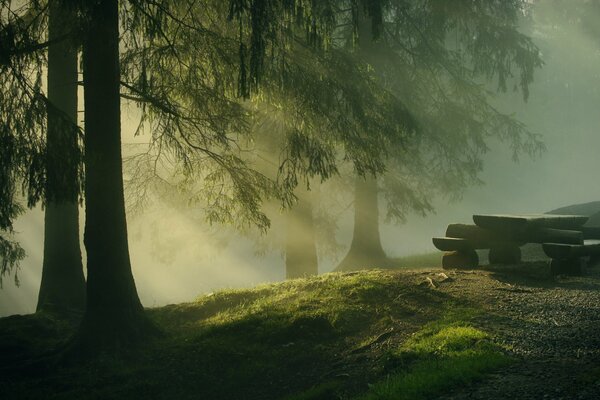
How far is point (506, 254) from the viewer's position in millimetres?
11422

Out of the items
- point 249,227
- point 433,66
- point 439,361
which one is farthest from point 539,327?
Result: point 433,66

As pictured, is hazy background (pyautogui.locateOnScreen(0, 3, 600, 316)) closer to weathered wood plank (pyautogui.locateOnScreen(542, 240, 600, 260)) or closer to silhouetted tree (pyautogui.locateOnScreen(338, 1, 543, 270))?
silhouetted tree (pyautogui.locateOnScreen(338, 1, 543, 270))

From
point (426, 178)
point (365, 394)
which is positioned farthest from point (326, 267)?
point (365, 394)

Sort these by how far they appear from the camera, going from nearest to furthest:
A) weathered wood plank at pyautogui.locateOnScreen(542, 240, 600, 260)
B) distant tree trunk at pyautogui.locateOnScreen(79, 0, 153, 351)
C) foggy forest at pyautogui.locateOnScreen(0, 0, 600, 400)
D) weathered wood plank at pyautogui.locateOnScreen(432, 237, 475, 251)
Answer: foggy forest at pyautogui.locateOnScreen(0, 0, 600, 400) → distant tree trunk at pyautogui.locateOnScreen(79, 0, 153, 351) → weathered wood plank at pyautogui.locateOnScreen(542, 240, 600, 260) → weathered wood plank at pyautogui.locateOnScreen(432, 237, 475, 251)

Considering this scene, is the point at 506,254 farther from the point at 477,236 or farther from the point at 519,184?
the point at 519,184

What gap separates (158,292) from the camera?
60438 mm

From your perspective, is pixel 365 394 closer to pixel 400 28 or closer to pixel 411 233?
pixel 400 28

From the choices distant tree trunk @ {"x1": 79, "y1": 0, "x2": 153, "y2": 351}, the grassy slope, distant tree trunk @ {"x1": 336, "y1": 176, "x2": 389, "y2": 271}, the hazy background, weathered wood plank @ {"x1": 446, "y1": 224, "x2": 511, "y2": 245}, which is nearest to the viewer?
the grassy slope

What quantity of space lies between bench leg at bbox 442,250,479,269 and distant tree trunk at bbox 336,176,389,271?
232 inches

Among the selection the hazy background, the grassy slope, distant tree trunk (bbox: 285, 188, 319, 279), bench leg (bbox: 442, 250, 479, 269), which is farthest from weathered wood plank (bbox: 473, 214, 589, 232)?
the hazy background

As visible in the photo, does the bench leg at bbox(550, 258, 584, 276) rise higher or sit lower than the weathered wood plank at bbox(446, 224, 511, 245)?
lower

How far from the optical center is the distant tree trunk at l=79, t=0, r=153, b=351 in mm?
9094

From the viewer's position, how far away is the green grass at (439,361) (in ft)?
18.7

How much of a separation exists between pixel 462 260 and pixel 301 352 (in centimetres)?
447
